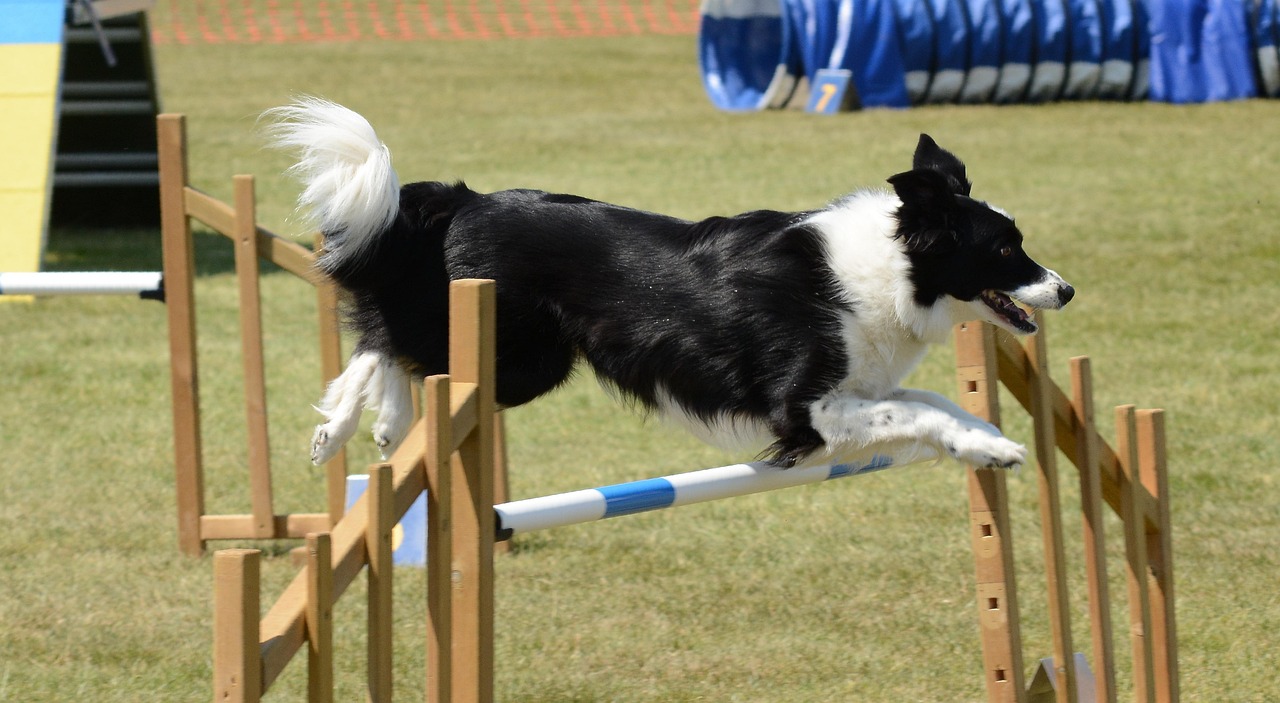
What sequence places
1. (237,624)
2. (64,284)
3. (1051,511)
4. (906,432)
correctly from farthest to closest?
1. (64,284)
2. (1051,511)
3. (906,432)
4. (237,624)

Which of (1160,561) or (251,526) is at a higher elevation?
(1160,561)

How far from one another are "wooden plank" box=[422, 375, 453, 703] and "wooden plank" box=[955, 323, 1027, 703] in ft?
4.49

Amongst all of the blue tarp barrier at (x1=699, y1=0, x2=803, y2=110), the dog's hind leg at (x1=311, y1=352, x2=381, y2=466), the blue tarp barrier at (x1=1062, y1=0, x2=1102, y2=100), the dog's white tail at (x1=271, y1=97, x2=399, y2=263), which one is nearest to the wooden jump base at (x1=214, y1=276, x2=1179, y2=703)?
the dog's white tail at (x1=271, y1=97, x2=399, y2=263)

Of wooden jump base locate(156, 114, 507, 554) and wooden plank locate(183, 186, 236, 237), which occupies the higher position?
wooden plank locate(183, 186, 236, 237)

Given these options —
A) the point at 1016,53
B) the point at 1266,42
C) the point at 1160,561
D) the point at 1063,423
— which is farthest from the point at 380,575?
the point at 1266,42

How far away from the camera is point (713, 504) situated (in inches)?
240

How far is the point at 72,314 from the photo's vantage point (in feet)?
29.6

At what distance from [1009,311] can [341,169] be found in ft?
5.47

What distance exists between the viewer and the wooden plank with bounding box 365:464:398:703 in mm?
2500

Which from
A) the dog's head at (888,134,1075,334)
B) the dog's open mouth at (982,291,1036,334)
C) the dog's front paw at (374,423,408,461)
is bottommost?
the dog's front paw at (374,423,408,461)

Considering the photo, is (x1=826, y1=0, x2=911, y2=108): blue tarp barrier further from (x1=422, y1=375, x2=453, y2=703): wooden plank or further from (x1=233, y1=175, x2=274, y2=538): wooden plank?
(x1=422, y1=375, x2=453, y2=703): wooden plank

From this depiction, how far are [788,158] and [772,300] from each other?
1005cm

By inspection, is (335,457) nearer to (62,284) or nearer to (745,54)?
(62,284)

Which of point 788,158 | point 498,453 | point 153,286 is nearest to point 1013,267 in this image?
point 498,453
